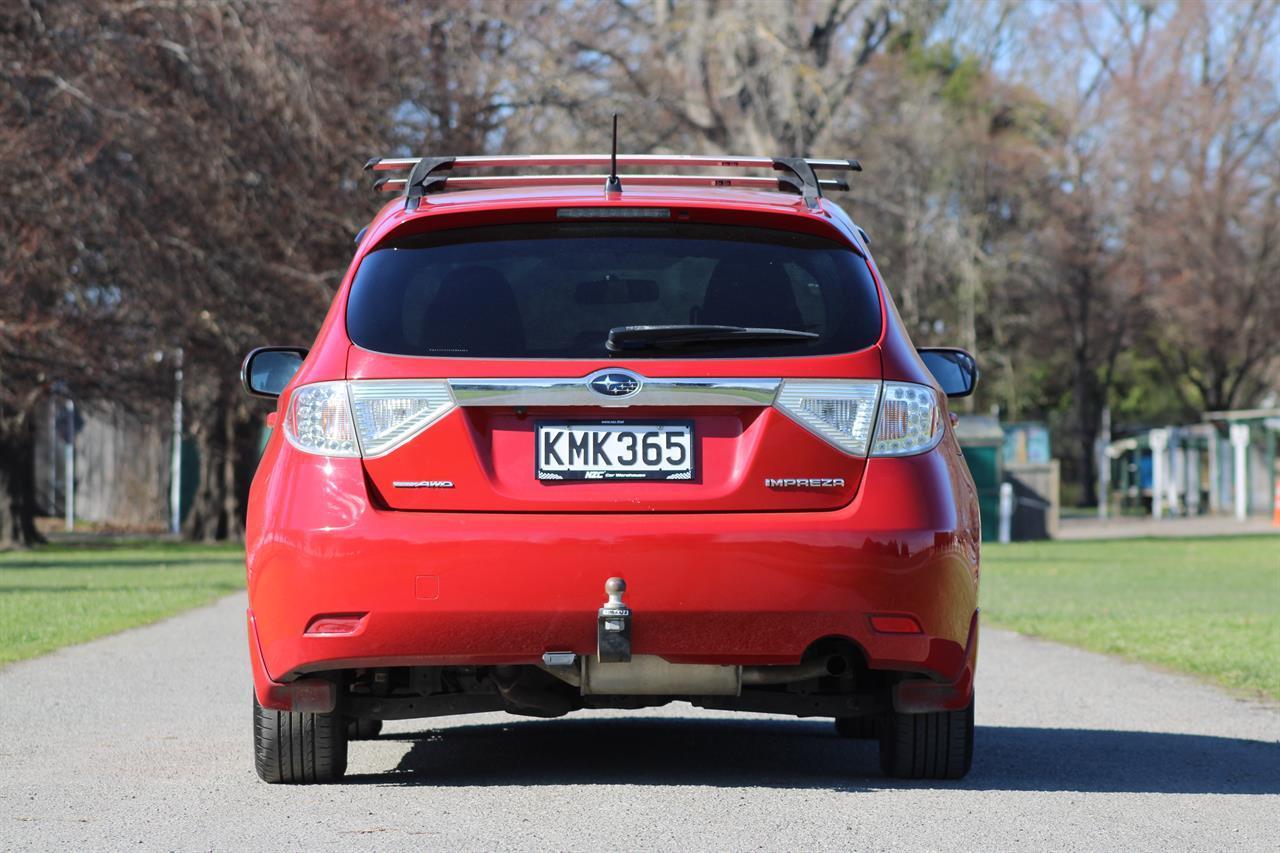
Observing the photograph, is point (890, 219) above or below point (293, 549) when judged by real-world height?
above

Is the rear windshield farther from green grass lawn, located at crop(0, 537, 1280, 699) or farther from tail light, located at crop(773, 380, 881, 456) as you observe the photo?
green grass lawn, located at crop(0, 537, 1280, 699)

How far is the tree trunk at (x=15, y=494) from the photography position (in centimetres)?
3275

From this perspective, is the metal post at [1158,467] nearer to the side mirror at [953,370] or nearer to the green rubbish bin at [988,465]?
the green rubbish bin at [988,465]

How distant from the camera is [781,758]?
283 inches

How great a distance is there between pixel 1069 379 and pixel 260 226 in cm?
4658

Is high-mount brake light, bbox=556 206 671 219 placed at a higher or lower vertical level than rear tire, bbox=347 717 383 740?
higher

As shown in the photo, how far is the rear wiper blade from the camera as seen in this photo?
19.0 feet

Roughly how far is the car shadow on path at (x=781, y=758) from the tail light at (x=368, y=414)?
1.24m

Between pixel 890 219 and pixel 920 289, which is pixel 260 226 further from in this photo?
pixel 890 219

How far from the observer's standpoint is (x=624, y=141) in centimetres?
2945

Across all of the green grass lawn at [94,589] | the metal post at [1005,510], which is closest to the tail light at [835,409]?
the green grass lawn at [94,589]

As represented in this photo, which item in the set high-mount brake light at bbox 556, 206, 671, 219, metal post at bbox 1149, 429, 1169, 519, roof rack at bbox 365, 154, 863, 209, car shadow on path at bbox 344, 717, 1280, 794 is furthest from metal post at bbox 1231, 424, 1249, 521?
high-mount brake light at bbox 556, 206, 671, 219

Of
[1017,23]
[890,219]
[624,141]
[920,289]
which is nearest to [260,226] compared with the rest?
[624,141]

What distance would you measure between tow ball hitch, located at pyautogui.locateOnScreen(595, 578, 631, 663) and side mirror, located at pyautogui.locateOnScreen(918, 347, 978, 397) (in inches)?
64.0
